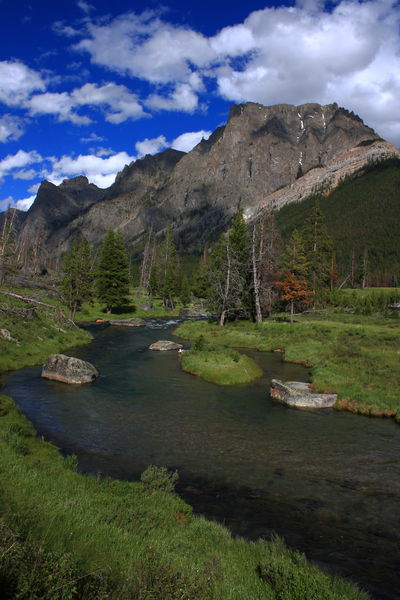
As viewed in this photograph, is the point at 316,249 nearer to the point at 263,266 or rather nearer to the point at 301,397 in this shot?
the point at 263,266

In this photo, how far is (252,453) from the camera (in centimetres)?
1589

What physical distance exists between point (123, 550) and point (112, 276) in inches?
2664

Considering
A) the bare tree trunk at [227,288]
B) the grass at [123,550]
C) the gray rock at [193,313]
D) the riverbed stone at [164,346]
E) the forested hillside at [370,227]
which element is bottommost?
the gray rock at [193,313]

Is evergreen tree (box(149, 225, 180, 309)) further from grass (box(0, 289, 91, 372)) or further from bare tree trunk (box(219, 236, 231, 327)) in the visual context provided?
grass (box(0, 289, 91, 372))

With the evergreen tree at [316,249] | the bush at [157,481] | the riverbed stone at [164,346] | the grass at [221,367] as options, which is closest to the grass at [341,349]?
the grass at [221,367]

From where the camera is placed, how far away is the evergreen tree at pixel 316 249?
68188mm

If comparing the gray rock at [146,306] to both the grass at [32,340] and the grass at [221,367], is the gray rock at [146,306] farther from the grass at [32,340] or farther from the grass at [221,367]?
the grass at [221,367]

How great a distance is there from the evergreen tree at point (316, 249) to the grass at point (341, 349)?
37.4ft

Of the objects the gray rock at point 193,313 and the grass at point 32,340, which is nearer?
the grass at point 32,340

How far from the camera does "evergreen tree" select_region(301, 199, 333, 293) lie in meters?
68.2

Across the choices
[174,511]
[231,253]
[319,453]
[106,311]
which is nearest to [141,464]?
[174,511]

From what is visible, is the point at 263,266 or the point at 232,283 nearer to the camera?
the point at 232,283

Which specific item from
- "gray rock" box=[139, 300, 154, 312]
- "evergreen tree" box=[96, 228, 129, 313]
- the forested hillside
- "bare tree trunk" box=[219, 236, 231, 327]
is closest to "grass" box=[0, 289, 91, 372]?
"bare tree trunk" box=[219, 236, 231, 327]

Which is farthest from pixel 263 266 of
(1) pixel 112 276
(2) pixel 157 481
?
(2) pixel 157 481
